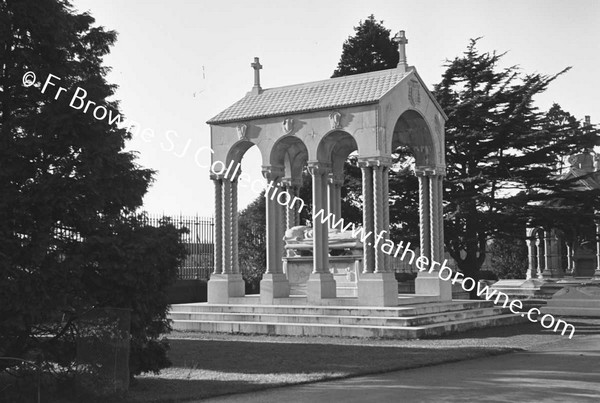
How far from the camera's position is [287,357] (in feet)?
49.4

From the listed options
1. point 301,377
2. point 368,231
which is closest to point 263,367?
point 301,377

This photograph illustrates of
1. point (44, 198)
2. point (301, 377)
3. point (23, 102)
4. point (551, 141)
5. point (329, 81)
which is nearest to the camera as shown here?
point (44, 198)

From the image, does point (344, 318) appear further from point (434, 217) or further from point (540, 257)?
point (540, 257)

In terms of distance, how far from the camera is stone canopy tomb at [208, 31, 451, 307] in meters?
21.1

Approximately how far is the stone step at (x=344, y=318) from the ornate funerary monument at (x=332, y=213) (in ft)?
0.10

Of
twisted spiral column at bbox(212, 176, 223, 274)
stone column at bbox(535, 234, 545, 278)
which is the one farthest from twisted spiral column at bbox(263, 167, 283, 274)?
stone column at bbox(535, 234, 545, 278)

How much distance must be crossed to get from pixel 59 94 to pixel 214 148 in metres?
13.2

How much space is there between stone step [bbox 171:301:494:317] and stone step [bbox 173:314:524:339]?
2.18 feet

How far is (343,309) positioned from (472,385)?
905cm

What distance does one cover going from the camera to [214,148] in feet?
79.4

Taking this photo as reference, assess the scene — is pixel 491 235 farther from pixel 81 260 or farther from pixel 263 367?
pixel 81 260

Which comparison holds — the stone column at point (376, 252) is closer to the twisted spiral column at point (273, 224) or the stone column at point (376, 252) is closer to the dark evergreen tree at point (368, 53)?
the twisted spiral column at point (273, 224)

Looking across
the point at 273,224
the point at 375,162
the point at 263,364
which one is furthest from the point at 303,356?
the point at 273,224

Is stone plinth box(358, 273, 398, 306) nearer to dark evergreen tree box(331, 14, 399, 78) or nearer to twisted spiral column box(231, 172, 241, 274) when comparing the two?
twisted spiral column box(231, 172, 241, 274)
